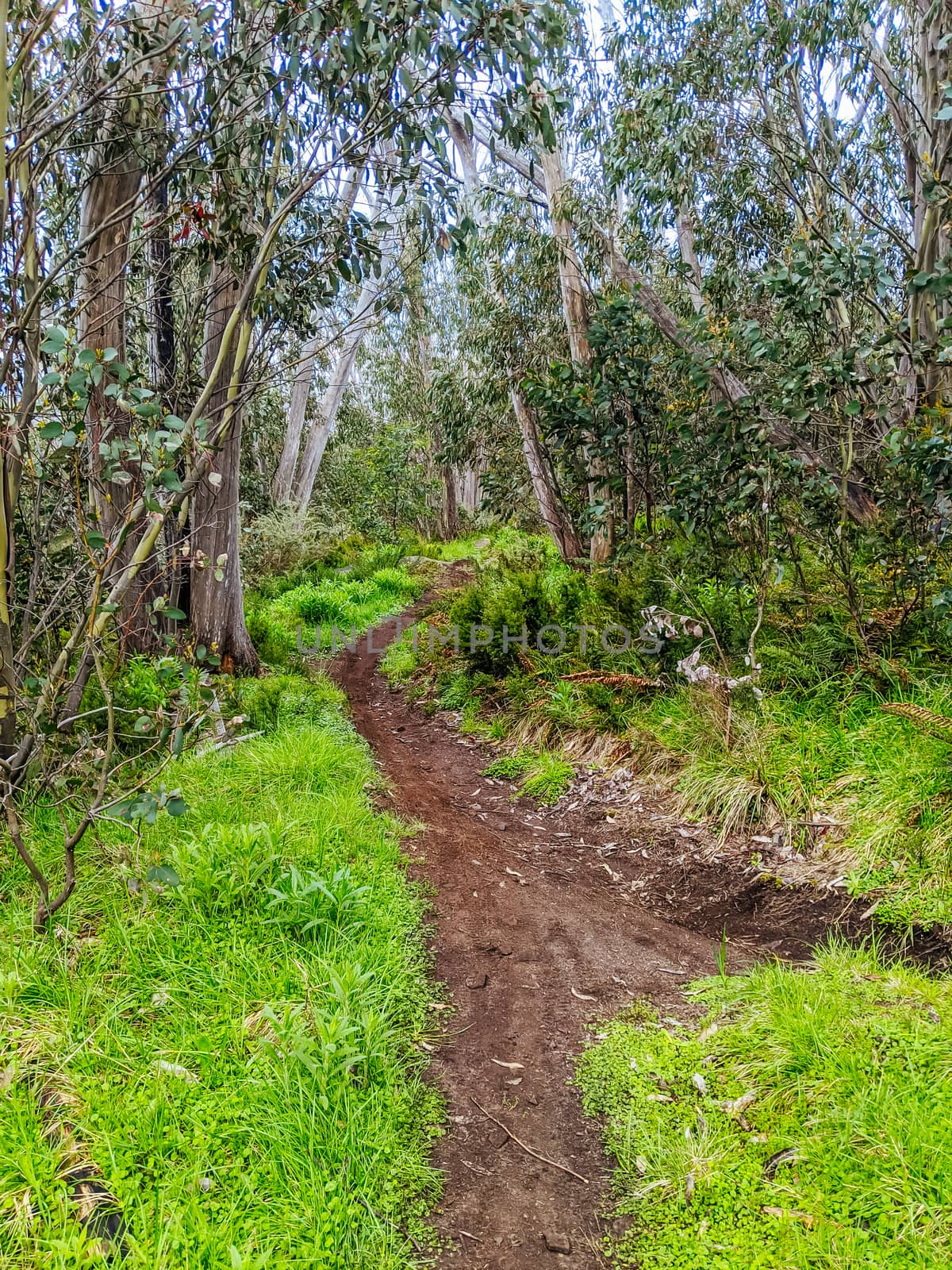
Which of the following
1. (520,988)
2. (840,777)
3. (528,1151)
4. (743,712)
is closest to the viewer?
(528,1151)

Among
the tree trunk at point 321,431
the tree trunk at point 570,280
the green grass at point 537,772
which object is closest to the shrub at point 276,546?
the tree trunk at point 321,431

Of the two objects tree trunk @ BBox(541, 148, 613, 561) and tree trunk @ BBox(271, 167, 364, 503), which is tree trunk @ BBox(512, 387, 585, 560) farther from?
tree trunk @ BBox(271, 167, 364, 503)

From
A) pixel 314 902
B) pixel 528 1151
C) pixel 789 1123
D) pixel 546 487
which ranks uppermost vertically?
pixel 546 487

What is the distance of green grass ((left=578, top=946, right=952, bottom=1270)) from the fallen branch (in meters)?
0.13

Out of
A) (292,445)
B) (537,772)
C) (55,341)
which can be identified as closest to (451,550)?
(292,445)

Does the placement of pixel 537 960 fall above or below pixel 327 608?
below

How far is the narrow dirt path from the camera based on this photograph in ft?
6.91

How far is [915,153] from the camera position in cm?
560

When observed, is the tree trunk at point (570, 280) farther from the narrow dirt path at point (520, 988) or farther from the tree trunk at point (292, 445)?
the tree trunk at point (292, 445)

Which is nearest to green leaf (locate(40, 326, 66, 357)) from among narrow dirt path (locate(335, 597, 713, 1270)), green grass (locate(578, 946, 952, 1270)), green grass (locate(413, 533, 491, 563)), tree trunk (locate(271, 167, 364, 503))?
narrow dirt path (locate(335, 597, 713, 1270))

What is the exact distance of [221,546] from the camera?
6.48m

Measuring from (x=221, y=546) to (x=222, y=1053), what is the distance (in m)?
4.84

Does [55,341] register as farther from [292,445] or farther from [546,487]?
[292,445]

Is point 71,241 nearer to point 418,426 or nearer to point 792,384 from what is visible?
point 792,384
